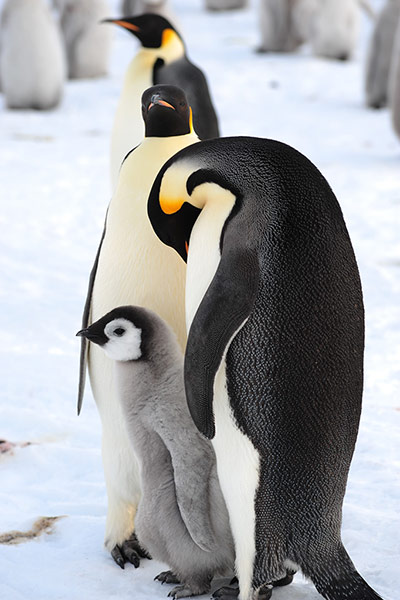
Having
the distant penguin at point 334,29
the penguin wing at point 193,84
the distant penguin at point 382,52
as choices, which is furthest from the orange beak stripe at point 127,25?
the distant penguin at point 334,29

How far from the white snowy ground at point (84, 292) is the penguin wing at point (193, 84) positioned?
927 millimetres

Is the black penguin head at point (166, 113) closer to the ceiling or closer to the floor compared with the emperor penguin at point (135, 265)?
closer to the ceiling

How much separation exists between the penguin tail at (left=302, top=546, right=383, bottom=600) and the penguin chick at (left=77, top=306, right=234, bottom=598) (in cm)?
20

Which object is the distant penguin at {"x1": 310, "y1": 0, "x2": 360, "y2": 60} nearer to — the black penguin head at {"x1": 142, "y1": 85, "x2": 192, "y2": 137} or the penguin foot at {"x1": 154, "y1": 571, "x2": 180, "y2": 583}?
the black penguin head at {"x1": 142, "y1": 85, "x2": 192, "y2": 137}

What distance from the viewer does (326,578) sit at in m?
1.76

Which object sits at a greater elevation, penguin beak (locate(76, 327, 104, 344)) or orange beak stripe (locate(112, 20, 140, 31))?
orange beak stripe (locate(112, 20, 140, 31))

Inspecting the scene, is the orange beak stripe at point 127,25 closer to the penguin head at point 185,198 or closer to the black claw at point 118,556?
the penguin head at point 185,198

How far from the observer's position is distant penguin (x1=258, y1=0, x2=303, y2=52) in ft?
34.9

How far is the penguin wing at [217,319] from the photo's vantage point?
162 centimetres

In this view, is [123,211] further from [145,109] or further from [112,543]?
[112,543]

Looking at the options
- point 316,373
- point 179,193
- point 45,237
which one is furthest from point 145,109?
point 45,237

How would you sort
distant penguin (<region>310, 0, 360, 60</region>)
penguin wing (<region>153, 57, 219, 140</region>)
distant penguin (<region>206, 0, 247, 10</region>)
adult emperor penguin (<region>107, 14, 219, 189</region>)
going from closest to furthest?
adult emperor penguin (<region>107, 14, 219, 189</region>) < penguin wing (<region>153, 57, 219, 140</region>) < distant penguin (<region>310, 0, 360, 60</region>) < distant penguin (<region>206, 0, 247, 10</region>)

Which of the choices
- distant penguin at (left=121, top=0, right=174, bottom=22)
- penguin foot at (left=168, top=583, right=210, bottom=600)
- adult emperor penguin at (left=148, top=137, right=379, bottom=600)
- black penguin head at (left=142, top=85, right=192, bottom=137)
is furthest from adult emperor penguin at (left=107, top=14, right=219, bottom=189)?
distant penguin at (left=121, top=0, right=174, bottom=22)

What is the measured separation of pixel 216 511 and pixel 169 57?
224cm
